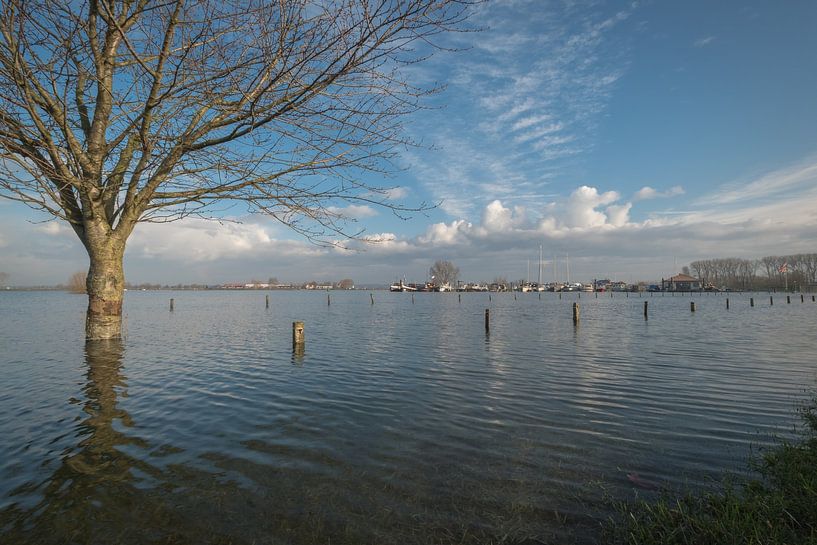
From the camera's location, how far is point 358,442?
6.55m

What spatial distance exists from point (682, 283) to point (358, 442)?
19543 centimetres

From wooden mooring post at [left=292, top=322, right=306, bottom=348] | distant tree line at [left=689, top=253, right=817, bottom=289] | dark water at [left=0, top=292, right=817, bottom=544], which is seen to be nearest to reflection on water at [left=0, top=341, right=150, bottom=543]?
dark water at [left=0, top=292, right=817, bottom=544]

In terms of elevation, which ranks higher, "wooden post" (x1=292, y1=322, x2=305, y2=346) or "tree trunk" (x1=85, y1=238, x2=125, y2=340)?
"tree trunk" (x1=85, y1=238, x2=125, y2=340)

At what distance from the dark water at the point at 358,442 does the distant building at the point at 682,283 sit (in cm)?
17809

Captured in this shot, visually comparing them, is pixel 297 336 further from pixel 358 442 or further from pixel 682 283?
pixel 682 283

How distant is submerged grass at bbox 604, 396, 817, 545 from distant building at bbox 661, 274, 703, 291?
18707cm

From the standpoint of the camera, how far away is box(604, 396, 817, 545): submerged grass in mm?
3494

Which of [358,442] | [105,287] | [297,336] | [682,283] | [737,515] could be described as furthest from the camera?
[682,283]

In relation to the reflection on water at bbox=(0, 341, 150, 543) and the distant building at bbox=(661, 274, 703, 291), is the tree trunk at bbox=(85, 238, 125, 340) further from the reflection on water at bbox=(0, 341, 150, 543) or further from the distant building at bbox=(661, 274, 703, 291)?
the distant building at bbox=(661, 274, 703, 291)

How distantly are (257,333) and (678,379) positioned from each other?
865 inches

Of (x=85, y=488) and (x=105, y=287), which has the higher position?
(x=105, y=287)

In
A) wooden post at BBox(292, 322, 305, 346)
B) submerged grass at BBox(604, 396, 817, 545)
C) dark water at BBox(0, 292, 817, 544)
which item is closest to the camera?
submerged grass at BBox(604, 396, 817, 545)

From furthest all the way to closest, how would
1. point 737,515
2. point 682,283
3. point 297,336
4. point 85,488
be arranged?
point 682,283 → point 297,336 → point 85,488 → point 737,515

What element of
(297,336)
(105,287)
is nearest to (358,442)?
(105,287)
